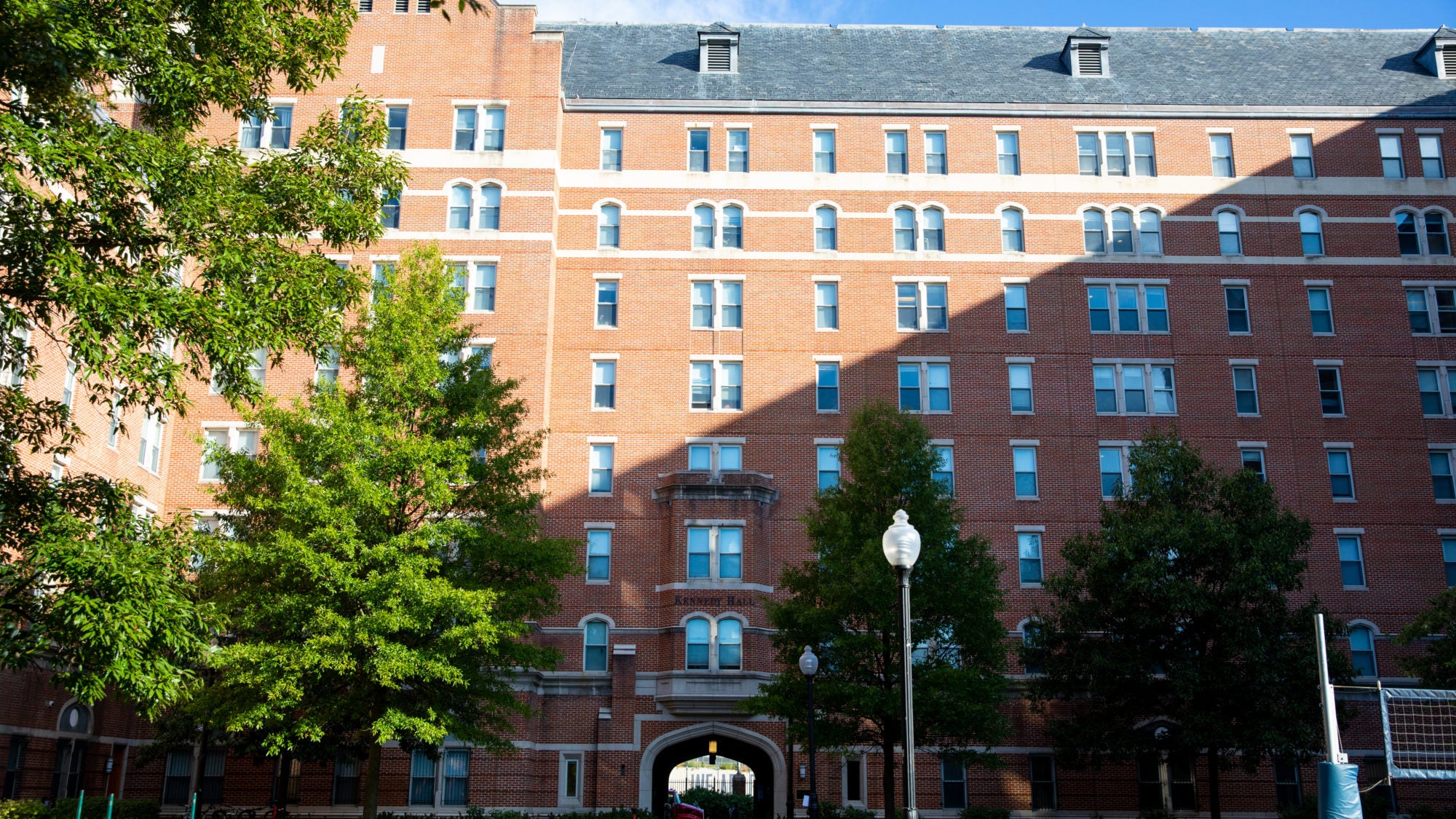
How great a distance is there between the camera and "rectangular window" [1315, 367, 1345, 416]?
41344 millimetres

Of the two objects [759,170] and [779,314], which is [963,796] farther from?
[759,170]

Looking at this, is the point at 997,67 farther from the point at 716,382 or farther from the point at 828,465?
the point at 828,465

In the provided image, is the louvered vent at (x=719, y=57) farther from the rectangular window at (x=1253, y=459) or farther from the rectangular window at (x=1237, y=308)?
the rectangular window at (x=1253, y=459)

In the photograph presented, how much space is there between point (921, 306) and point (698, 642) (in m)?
13.5

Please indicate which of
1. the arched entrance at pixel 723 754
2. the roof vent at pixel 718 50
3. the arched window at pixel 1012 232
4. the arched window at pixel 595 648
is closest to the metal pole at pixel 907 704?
the arched entrance at pixel 723 754

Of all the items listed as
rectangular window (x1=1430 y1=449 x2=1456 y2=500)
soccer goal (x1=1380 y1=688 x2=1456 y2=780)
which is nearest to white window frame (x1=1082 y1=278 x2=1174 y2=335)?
rectangular window (x1=1430 y1=449 x2=1456 y2=500)

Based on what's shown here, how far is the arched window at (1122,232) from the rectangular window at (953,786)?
59.8 ft

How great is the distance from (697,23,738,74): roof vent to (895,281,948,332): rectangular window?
11.0 metres

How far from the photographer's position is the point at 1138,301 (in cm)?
4222

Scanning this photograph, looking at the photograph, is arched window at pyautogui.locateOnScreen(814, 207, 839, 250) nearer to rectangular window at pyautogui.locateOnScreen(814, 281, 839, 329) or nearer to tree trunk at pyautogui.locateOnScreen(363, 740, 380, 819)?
rectangular window at pyautogui.locateOnScreen(814, 281, 839, 329)

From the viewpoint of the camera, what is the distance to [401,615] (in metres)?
23.2

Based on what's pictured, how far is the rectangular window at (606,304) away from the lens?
41656mm

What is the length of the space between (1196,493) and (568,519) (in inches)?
739

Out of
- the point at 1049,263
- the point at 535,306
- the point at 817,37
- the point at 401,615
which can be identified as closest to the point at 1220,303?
the point at 1049,263
